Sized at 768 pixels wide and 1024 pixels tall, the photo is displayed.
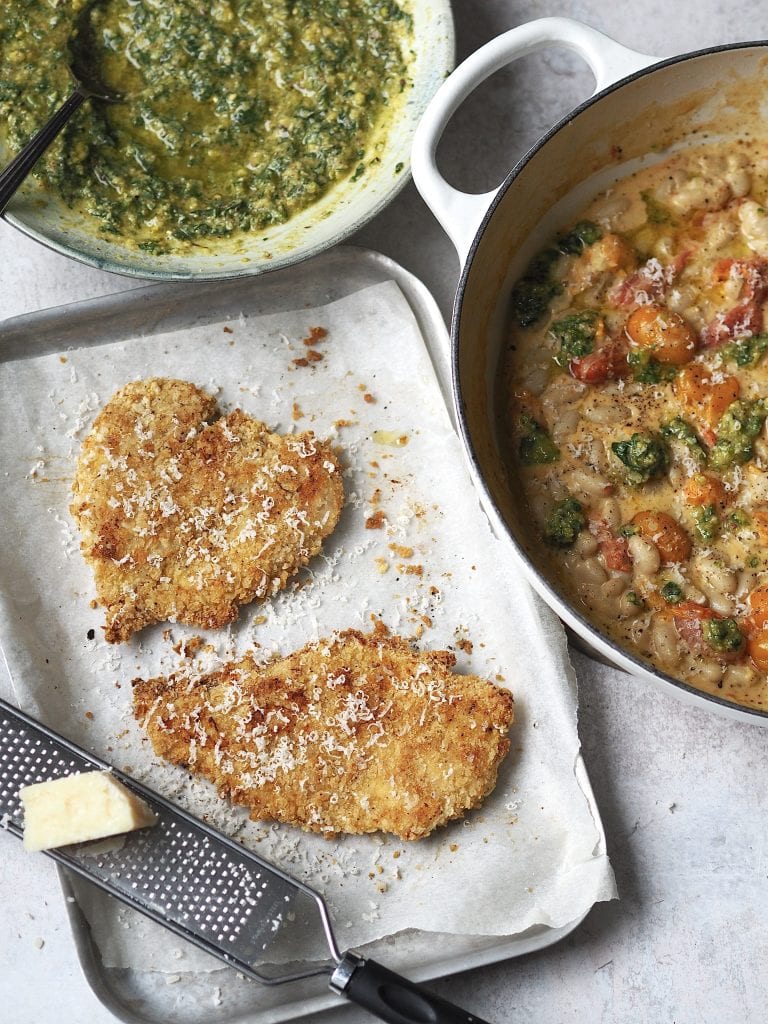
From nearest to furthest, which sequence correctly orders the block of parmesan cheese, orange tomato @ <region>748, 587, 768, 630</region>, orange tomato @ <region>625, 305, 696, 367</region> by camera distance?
1. the block of parmesan cheese
2. orange tomato @ <region>748, 587, 768, 630</region>
3. orange tomato @ <region>625, 305, 696, 367</region>

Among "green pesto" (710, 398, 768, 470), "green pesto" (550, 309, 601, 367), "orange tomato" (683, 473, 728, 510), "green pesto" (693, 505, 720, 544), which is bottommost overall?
"green pesto" (693, 505, 720, 544)

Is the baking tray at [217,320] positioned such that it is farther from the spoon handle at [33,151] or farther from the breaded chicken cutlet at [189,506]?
the spoon handle at [33,151]

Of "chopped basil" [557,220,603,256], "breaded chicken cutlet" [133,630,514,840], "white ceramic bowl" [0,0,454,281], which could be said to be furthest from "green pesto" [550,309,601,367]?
"breaded chicken cutlet" [133,630,514,840]

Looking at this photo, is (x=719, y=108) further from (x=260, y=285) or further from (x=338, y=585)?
(x=338, y=585)

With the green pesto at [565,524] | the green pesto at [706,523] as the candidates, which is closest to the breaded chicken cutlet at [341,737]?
the green pesto at [565,524]

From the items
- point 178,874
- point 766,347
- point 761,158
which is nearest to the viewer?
point 178,874

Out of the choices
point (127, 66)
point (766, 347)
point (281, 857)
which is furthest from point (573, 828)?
point (127, 66)

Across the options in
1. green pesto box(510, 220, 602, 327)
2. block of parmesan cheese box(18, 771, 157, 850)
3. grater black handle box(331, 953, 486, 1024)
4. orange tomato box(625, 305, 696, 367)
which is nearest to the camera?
grater black handle box(331, 953, 486, 1024)

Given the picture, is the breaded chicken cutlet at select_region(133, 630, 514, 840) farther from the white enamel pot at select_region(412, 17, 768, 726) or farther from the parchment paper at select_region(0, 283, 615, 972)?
the white enamel pot at select_region(412, 17, 768, 726)
